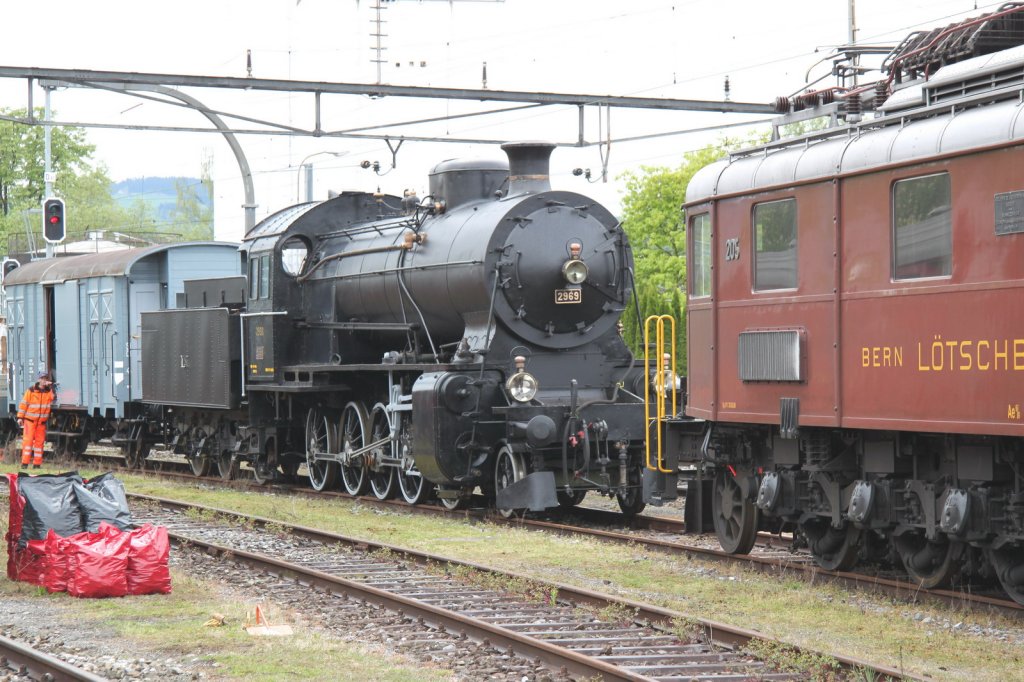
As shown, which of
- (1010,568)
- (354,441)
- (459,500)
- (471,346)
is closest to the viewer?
(1010,568)

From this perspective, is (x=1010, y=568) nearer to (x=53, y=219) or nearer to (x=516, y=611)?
(x=516, y=611)

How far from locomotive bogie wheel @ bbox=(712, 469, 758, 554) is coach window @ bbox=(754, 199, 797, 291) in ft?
6.60

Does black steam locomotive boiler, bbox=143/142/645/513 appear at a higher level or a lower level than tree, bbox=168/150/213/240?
lower

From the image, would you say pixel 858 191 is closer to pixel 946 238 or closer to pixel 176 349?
pixel 946 238

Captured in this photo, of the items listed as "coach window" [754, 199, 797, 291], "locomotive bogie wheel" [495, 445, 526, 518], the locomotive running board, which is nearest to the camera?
"coach window" [754, 199, 797, 291]

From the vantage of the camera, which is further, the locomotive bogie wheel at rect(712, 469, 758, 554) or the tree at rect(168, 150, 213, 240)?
the tree at rect(168, 150, 213, 240)

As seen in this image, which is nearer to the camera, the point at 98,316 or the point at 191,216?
the point at 98,316

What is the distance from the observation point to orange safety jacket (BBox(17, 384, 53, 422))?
24109 mm

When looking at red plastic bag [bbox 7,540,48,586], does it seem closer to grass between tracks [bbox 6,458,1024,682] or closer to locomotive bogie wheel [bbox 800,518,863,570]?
grass between tracks [bbox 6,458,1024,682]

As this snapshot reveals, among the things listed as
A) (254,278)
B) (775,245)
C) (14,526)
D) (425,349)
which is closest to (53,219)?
(254,278)

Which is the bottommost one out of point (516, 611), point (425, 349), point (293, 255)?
point (516, 611)

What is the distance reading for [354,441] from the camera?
61.7 ft

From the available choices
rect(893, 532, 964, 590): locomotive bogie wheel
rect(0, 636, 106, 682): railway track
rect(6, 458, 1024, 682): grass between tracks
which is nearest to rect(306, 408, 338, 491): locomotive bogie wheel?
rect(6, 458, 1024, 682): grass between tracks

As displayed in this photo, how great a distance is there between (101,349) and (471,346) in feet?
38.7
